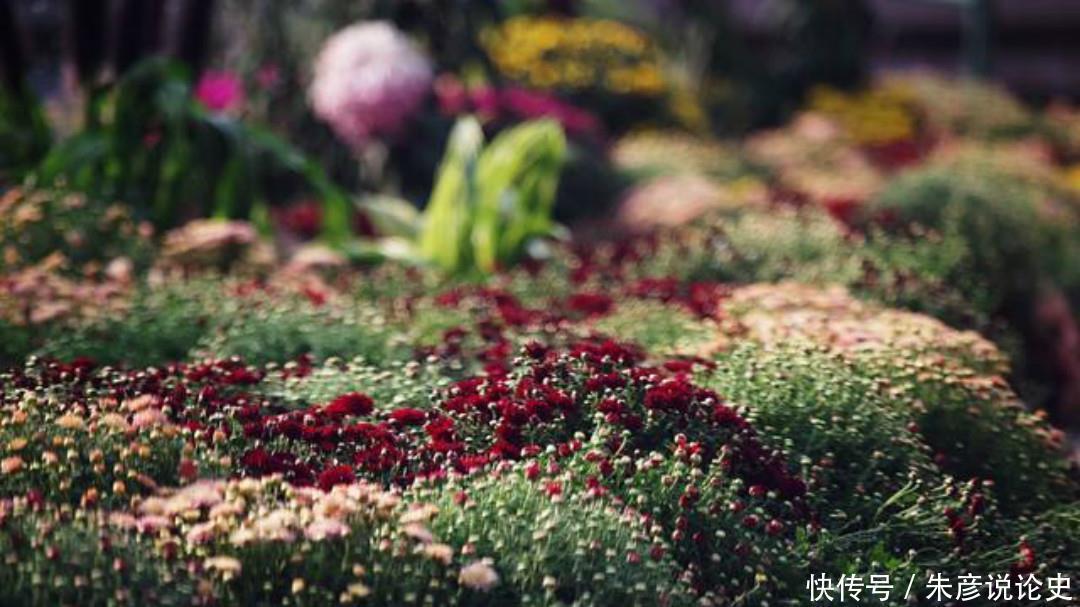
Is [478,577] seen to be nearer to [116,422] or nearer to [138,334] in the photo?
[116,422]

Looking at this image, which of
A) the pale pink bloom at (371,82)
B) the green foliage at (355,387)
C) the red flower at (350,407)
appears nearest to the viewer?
the red flower at (350,407)

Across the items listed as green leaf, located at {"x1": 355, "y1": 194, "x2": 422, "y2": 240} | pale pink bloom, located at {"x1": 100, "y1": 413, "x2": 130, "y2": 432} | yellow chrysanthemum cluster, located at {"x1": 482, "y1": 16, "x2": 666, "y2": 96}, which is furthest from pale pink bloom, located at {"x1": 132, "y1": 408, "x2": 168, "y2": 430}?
yellow chrysanthemum cluster, located at {"x1": 482, "y1": 16, "x2": 666, "y2": 96}

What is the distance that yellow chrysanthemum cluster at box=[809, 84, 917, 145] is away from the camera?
14.9 m

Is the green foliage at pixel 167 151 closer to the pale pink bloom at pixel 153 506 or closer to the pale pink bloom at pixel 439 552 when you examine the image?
the pale pink bloom at pixel 153 506

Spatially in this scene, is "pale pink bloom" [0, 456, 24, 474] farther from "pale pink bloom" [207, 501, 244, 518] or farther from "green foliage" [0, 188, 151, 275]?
"green foliage" [0, 188, 151, 275]

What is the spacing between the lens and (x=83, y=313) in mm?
Result: 5543

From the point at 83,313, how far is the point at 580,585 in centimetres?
277

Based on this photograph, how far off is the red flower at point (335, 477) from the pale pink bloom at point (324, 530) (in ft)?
1.18

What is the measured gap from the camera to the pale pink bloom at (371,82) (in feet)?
29.2

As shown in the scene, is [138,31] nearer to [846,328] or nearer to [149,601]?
[846,328]

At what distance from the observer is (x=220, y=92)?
10.1m

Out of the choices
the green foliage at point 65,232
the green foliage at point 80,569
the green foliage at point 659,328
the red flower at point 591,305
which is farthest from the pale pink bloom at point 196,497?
the green foliage at point 65,232

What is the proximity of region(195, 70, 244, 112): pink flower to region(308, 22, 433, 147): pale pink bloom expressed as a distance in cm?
108

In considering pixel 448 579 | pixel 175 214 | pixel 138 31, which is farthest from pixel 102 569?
pixel 138 31
